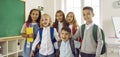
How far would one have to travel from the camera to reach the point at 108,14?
11.5 ft

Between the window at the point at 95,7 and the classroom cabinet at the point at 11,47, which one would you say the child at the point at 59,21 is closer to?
the classroom cabinet at the point at 11,47

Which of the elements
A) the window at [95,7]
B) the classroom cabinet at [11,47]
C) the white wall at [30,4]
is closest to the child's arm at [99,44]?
the classroom cabinet at [11,47]

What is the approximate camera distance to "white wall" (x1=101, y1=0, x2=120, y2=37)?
3449mm

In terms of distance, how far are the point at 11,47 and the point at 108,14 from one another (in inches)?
87.9

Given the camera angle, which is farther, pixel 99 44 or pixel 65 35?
pixel 65 35

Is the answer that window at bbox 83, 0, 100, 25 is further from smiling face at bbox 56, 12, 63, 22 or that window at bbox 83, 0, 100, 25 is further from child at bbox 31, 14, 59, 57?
child at bbox 31, 14, 59, 57

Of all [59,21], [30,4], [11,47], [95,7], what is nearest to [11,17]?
[11,47]

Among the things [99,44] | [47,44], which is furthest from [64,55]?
[99,44]

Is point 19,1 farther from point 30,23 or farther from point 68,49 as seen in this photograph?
point 68,49

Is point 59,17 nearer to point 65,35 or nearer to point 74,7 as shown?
point 65,35

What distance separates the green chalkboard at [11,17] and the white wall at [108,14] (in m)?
1.88

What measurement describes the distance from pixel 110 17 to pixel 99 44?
5.22ft

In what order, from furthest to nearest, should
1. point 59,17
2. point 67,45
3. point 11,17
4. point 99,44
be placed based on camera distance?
point 11,17, point 59,17, point 67,45, point 99,44

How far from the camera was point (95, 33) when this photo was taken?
2.12 m
